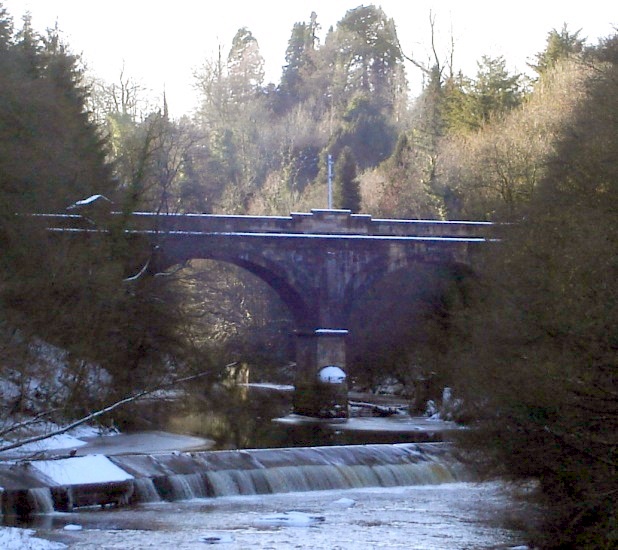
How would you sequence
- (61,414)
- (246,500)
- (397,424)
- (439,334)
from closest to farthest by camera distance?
(61,414) < (246,500) < (397,424) < (439,334)

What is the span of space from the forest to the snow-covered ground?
1349 millimetres

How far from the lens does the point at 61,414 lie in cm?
1594

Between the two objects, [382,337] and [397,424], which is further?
[382,337]

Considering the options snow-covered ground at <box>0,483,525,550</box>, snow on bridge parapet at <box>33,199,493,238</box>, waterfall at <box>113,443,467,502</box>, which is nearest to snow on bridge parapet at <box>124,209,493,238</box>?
snow on bridge parapet at <box>33,199,493,238</box>

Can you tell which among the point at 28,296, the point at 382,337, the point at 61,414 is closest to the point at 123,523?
the point at 61,414

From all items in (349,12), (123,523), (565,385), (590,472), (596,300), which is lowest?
(123,523)

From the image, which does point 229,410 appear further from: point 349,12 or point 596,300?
point 349,12

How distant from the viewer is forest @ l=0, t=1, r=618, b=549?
1345cm

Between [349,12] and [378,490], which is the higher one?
[349,12]

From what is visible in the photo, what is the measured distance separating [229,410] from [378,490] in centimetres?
1261

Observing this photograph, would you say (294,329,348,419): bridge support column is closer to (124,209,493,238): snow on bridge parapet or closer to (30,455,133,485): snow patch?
(124,209,493,238): snow on bridge parapet

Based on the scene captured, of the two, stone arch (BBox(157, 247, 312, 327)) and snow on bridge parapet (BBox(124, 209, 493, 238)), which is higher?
snow on bridge parapet (BBox(124, 209, 493, 238))

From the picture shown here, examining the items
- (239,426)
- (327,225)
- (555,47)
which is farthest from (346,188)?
(239,426)

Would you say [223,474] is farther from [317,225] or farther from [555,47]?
[555,47]
